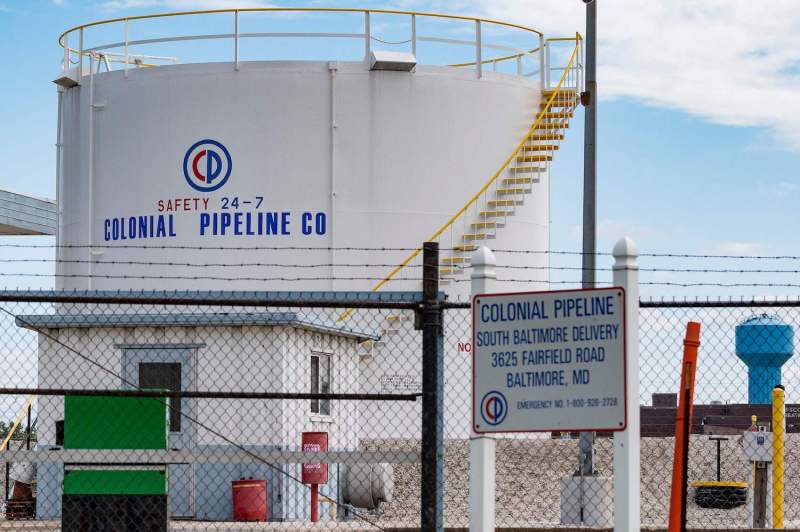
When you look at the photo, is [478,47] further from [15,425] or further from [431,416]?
[431,416]

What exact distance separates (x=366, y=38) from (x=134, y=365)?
443 inches

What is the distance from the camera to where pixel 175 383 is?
20750 mm

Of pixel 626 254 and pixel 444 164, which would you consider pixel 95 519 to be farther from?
pixel 444 164

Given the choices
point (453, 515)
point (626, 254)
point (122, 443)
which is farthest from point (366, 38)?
point (626, 254)

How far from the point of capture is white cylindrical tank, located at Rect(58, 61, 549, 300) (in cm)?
2856

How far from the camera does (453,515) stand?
23250 mm

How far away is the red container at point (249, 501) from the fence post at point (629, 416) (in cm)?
1134

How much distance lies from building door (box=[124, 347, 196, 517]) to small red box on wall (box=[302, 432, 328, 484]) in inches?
66.0

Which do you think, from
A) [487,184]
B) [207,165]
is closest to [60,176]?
[207,165]

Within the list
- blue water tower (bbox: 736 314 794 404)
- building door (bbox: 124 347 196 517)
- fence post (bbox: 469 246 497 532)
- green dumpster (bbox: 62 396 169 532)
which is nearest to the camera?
fence post (bbox: 469 246 497 532)

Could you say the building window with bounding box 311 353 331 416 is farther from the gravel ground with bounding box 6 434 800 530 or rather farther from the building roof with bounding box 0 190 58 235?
the building roof with bounding box 0 190 58 235

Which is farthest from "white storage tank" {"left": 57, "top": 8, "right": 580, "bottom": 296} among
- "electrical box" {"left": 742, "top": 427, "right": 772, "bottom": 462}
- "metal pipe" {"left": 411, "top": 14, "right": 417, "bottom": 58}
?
"electrical box" {"left": 742, "top": 427, "right": 772, "bottom": 462}

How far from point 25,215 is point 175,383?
18.1 metres

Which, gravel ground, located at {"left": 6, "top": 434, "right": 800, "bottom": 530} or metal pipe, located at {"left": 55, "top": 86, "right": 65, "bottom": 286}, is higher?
metal pipe, located at {"left": 55, "top": 86, "right": 65, "bottom": 286}
